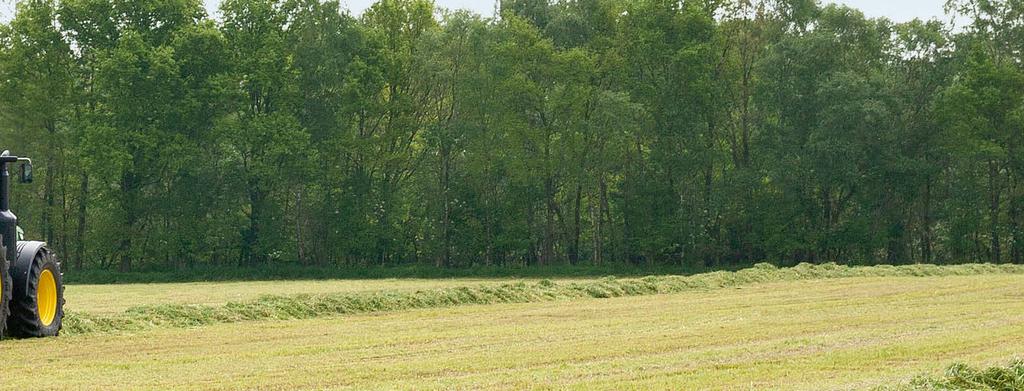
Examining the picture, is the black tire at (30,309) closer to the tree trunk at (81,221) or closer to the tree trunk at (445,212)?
the tree trunk at (81,221)

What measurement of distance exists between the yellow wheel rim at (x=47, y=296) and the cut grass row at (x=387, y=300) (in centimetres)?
52

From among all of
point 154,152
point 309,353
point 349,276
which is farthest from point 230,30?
point 309,353

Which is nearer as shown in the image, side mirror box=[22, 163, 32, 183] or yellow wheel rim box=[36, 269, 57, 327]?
side mirror box=[22, 163, 32, 183]

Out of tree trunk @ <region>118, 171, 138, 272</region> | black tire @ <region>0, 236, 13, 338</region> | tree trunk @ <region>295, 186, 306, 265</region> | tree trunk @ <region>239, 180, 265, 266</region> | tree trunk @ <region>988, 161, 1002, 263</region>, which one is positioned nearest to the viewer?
black tire @ <region>0, 236, 13, 338</region>

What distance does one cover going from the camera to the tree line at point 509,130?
56469 millimetres

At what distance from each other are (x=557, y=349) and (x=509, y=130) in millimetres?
42502

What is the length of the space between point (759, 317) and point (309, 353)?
9.19 metres

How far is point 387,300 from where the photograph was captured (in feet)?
89.9

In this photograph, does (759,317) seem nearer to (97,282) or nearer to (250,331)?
(250,331)

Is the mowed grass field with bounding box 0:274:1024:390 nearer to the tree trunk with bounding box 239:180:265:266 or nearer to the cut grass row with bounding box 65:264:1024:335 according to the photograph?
the cut grass row with bounding box 65:264:1024:335

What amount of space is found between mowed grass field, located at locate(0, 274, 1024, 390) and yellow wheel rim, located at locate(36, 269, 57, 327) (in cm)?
80

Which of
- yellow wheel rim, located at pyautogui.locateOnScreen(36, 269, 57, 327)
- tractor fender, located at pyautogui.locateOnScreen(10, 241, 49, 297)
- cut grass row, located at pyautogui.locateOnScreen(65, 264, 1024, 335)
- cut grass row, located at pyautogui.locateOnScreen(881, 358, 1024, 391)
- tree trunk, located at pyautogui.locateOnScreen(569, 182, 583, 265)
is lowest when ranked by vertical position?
cut grass row, located at pyautogui.locateOnScreen(881, 358, 1024, 391)

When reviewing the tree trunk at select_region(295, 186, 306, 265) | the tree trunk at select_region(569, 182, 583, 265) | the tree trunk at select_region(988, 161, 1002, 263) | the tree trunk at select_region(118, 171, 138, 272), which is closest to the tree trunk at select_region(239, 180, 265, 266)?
the tree trunk at select_region(295, 186, 306, 265)

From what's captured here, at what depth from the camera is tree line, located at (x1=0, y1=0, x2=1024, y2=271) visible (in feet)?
185
